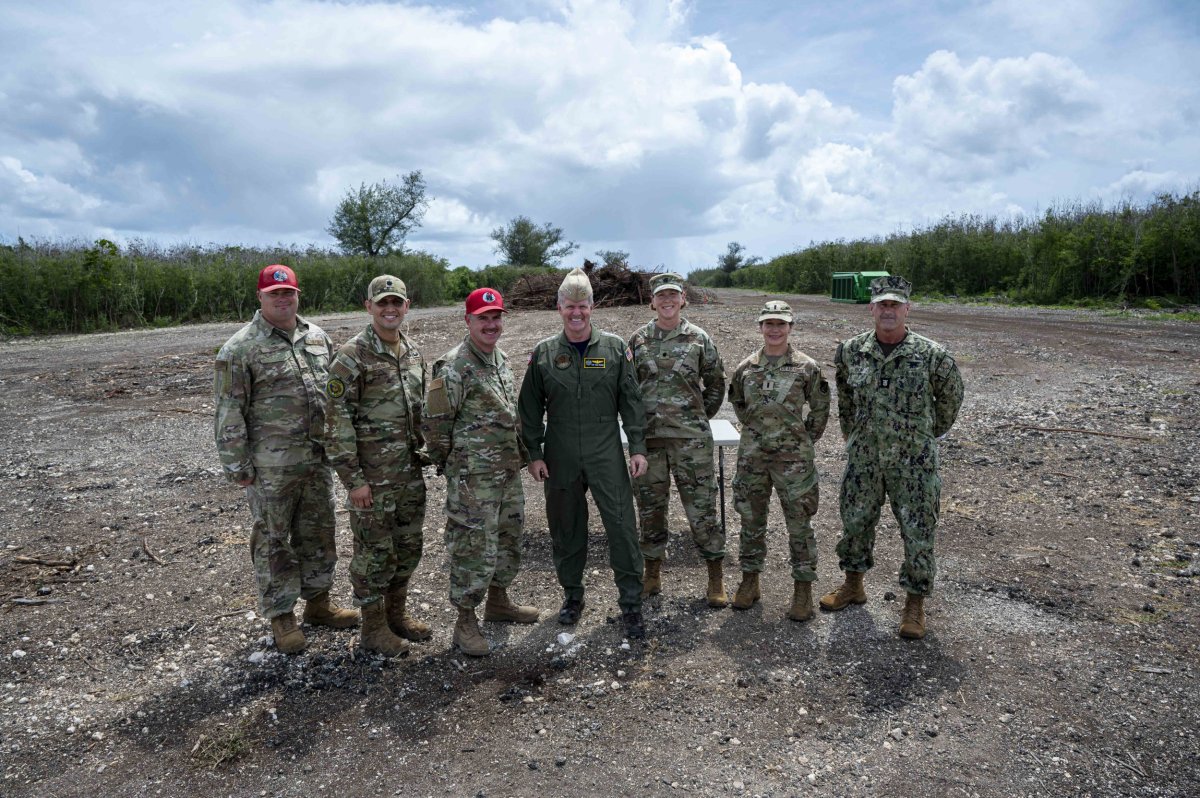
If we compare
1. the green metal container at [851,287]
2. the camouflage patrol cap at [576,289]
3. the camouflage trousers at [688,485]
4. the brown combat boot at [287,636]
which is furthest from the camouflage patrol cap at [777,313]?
the green metal container at [851,287]

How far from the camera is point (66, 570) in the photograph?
5.46 meters

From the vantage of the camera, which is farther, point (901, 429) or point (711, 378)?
point (711, 378)

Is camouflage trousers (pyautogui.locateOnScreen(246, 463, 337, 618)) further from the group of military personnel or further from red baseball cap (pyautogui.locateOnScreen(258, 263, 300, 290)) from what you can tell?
red baseball cap (pyautogui.locateOnScreen(258, 263, 300, 290))

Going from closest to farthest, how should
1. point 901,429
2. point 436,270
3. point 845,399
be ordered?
point 901,429 < point 845,399 < point 436,270

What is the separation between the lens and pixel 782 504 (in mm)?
4535

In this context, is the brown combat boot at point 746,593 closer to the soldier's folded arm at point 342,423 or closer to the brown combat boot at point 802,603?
the brown combat boot at point 802,603

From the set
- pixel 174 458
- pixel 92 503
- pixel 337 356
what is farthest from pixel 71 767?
pixel 174 458

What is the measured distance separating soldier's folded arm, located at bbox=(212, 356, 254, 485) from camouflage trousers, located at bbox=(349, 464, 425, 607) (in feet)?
2.10

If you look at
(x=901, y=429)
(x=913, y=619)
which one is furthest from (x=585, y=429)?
(x=913, y=619)

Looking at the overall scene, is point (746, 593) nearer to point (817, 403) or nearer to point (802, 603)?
point (802, 603)

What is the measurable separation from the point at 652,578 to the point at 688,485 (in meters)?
0.76

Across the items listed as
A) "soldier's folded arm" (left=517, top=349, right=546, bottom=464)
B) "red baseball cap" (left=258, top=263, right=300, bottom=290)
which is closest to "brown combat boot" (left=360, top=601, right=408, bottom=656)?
"soldier's folded arm" (left=517, top=349, right=546, bottom=464)

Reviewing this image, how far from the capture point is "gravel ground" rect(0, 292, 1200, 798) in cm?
321

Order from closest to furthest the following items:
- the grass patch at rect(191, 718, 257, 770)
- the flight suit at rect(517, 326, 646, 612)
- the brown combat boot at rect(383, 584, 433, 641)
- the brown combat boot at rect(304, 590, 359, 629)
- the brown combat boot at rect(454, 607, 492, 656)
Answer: the grass patch at rect(191, 718, 257, 770)
the brown combat boot at rect(454, 607, 492, 656)
the flight suit at rect(517, 326, 646, 612)
the brown combat boot at rect(383, 584, 433, 641)
the brown combat boot at rect(304, 590, 359, 629)
